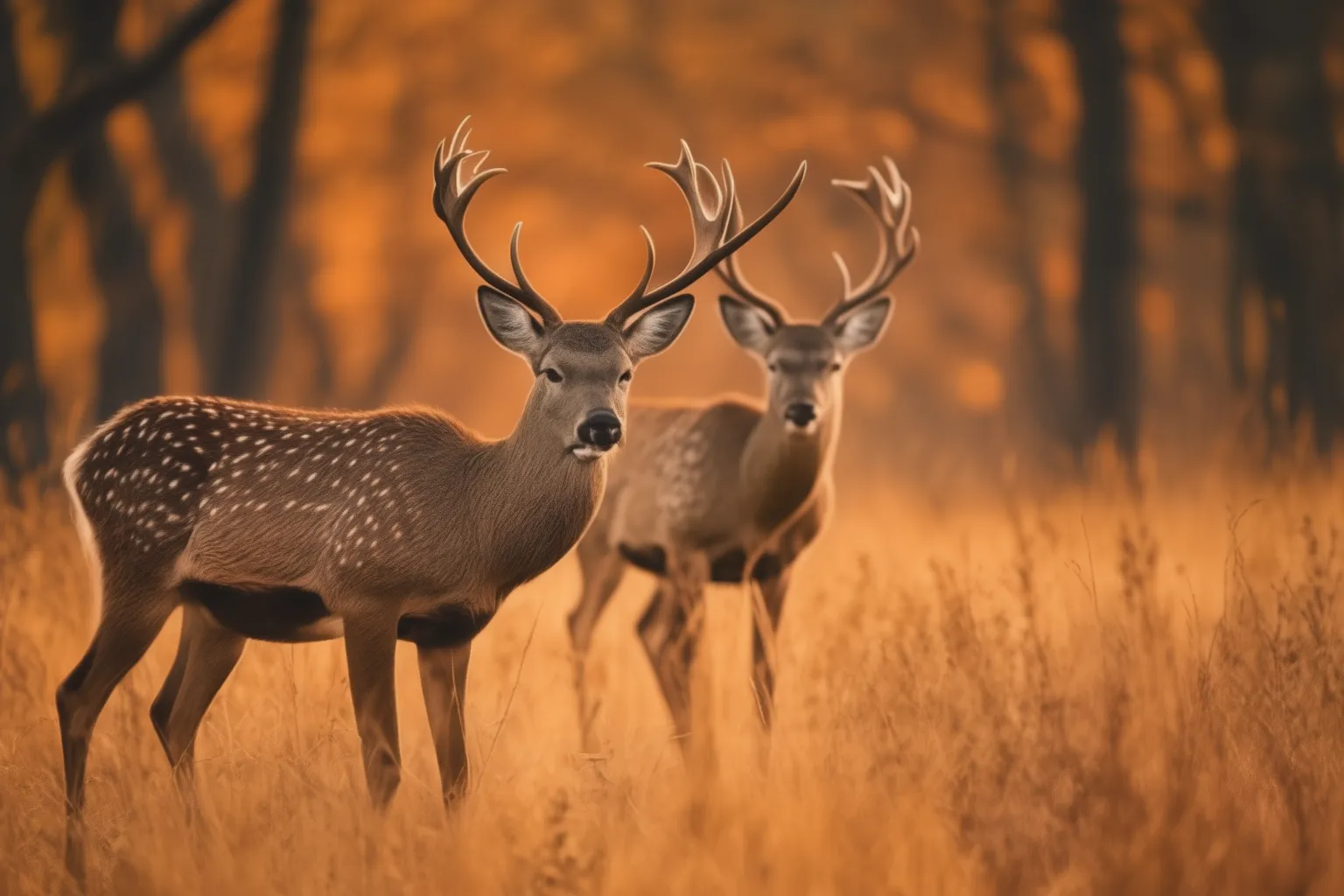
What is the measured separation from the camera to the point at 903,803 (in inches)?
155

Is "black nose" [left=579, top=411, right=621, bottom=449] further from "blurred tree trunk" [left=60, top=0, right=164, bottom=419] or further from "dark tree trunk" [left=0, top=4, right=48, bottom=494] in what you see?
"blurred tree trunk" [left=60, top=0, right=164, bottom=419]

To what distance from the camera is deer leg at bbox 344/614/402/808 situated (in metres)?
4.55

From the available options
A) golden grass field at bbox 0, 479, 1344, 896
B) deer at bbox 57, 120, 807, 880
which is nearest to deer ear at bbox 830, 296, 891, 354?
golden grass field at bbox 0, 479, 1344, 896

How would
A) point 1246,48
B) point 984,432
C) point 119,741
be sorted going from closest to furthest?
point 119,741 < point 1246,48 < point 984,432

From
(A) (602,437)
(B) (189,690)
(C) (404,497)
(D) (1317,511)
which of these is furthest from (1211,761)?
(D) (1317,511)

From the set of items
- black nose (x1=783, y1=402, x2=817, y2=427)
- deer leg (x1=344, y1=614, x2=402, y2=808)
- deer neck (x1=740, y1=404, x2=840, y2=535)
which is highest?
black nose (x1=783, y1=402, x2=817, y2=427)

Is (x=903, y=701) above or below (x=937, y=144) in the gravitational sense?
below

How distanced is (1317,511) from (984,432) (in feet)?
54.1

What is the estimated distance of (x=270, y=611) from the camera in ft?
16.0

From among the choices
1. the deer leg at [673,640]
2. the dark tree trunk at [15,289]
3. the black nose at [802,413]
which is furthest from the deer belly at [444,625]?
the dark tree trunk at [15,289]

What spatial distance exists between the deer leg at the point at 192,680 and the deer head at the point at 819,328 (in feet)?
8.33

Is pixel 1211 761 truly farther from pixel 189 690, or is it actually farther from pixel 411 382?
pixel 411 382

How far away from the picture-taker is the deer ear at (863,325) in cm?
748

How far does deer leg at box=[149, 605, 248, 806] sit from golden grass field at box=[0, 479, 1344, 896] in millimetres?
67
